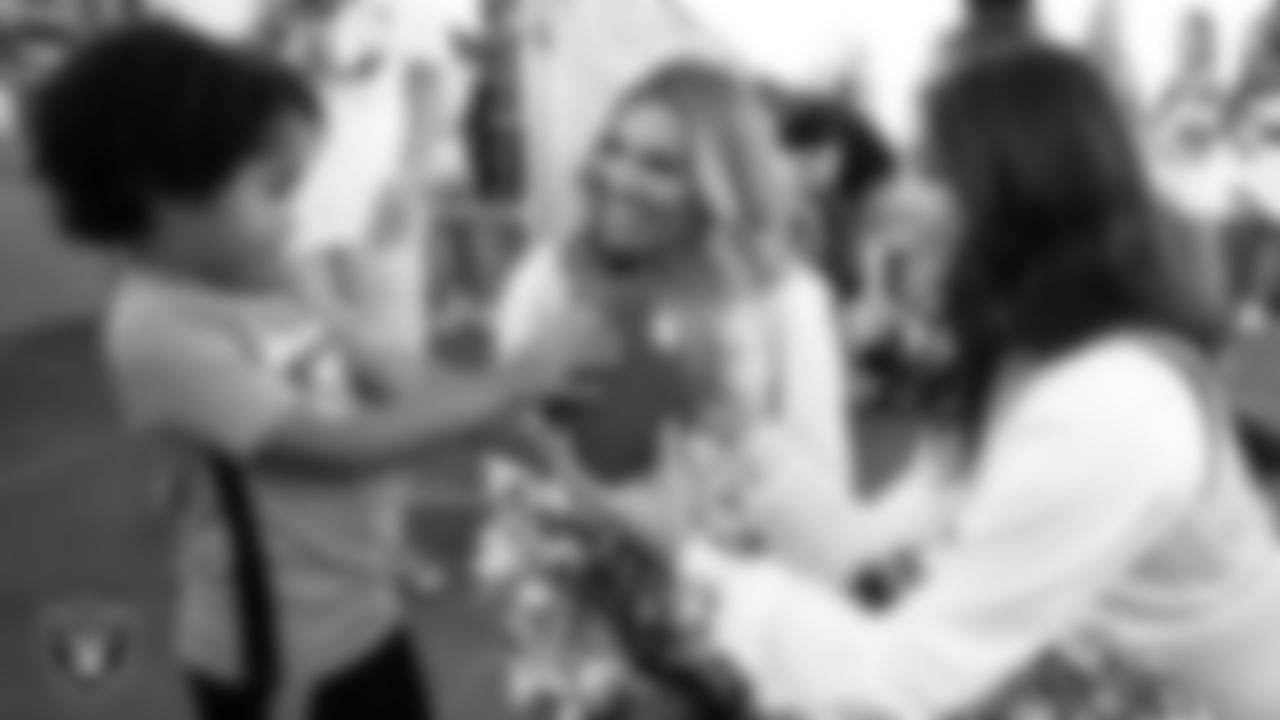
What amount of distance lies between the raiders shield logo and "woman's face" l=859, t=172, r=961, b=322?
0.90 meters

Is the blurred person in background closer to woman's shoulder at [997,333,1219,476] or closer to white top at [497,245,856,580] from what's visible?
white top at [497,245,856,580]

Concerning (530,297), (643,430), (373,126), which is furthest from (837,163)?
(643,430)

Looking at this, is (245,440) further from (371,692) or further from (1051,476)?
(1051,476)

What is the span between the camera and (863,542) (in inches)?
128

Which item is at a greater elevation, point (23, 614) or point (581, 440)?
point (581, 440)

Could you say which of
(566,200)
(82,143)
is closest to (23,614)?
(82,143)

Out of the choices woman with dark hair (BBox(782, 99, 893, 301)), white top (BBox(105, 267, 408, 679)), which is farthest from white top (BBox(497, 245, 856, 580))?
woman with dark hair (BBox(782, 99, 893, 301))

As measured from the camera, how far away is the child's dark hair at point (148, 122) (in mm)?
3121

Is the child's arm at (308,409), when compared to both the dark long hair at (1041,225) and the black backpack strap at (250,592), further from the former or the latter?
the dark long hair at (1041,225)

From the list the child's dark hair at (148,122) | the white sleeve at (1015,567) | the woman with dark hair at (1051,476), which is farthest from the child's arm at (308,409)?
the white sleeve at (1015,567)

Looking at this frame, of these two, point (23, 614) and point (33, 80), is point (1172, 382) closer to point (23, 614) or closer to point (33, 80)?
point (23, 614)

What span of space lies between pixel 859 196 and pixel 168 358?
11.9ft

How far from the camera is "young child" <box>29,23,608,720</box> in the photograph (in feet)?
10.1

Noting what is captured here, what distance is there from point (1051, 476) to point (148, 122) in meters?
1.15
